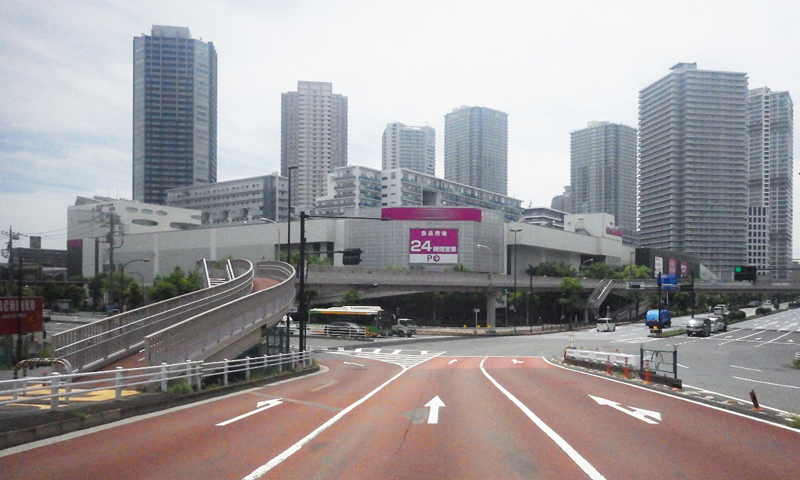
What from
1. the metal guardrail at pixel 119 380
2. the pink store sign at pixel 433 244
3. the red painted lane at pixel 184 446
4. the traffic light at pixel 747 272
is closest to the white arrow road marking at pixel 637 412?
the red painted lane at pixel 184 446

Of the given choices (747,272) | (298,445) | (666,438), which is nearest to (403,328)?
(747,272)

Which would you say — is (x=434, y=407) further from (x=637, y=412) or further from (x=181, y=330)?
(x=181, y=330)

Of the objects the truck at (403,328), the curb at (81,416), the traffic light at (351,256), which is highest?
the traffic light at (351,256)

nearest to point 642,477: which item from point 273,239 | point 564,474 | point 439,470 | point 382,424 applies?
point 564,474

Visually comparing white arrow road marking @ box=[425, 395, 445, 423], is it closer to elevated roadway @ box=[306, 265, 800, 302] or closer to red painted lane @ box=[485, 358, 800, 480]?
red painted lane @ box=[485, 358, 800, 480]

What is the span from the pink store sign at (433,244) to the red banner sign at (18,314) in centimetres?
7922

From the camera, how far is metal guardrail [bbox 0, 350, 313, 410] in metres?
12.6

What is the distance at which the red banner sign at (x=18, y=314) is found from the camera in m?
21.5

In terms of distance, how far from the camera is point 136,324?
75.7 feet

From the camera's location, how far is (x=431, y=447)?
1103 cm

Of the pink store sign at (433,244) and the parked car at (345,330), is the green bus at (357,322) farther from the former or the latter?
the pink store sign at (433,244)

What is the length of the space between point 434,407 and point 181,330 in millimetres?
8484

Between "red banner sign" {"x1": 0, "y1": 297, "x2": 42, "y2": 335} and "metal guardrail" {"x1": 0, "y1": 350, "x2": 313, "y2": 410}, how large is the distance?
93.5 inches

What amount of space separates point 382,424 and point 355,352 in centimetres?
3444
